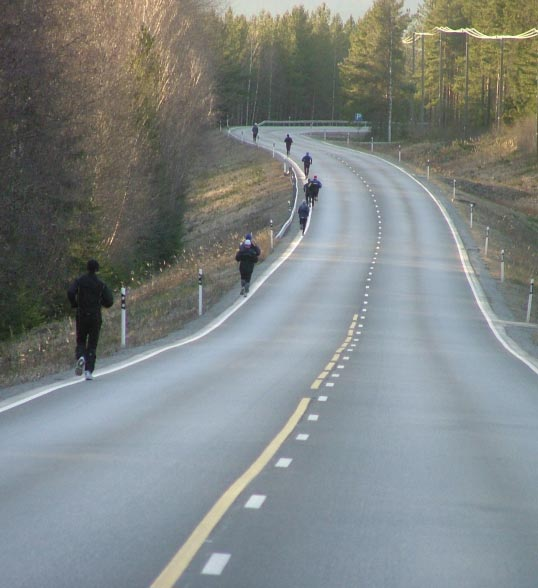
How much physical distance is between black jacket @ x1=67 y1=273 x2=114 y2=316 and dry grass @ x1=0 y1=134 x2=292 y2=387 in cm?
189

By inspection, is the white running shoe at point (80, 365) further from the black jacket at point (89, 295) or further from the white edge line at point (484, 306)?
the white edge line at point (484, 306)

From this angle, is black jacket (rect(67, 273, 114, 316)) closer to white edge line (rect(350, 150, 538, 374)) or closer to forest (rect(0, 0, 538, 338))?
white edge line (rect(350, 150, 538, 374))

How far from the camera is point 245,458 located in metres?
9.98

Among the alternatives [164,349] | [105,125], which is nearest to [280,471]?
[164,349]

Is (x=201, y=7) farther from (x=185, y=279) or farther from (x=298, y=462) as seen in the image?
(x=298, y=462)

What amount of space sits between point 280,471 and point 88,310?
274 inches

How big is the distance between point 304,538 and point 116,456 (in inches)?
129

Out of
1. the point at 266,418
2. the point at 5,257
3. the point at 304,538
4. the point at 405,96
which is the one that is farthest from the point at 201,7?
the point at 304,538

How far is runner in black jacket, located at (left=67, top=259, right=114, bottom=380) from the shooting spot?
1570cm

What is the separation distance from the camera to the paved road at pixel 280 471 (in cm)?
659

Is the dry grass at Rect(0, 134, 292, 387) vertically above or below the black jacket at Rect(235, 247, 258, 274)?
below

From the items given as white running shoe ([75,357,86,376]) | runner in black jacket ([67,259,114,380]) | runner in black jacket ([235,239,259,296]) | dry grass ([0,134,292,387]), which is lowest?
dry grass ([0,134,292,387])

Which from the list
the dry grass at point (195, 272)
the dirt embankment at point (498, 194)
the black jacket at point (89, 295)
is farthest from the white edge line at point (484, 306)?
the black jacket at point (89, 295)

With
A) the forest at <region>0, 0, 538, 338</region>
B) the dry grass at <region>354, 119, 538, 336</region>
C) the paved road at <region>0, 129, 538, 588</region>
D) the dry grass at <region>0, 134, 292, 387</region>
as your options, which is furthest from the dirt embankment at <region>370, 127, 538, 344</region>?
the paved road at <region>0, 129, 538, 588</region>
